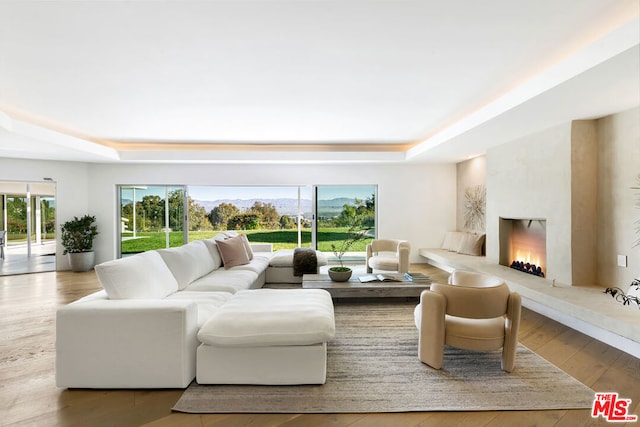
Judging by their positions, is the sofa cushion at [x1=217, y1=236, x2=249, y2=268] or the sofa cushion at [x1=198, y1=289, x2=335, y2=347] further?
the sofa cushion at [x1=217, y1=236, x2=249, y2=268]

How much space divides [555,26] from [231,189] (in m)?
6.60

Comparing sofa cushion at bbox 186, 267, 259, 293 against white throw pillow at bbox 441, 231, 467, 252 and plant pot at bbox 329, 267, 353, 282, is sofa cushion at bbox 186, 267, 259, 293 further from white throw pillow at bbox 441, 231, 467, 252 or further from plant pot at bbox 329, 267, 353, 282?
white throw pillow at bbox 441, 231, 467, 252

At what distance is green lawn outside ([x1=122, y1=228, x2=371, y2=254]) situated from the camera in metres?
7.44

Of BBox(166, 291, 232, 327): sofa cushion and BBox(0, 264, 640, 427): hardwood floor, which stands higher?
BBox(166, 291, 232, 327): sofa cushion

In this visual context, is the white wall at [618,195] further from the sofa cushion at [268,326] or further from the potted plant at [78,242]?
the potted plant at [78,242]

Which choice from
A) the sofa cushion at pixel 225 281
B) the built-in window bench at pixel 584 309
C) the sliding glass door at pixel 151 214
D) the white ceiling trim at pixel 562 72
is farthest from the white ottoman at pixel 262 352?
the sliding glass door at pixel 151 214

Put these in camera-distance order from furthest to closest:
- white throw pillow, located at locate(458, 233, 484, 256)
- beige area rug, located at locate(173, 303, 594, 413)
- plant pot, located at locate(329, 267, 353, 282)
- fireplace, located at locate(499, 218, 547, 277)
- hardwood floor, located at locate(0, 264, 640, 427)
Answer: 1. white throw pillow, located at locate(458, 233, 484, 256)
2. fireplace, located at locate(499, 218, 547, 277)
3. plant pot, located at locate(329, 267, 353, 282)
4. beige area rug, located at locate(173, 303, 594, 413)
5. hardwood floor, located at locate(0, 264, 640, 427)

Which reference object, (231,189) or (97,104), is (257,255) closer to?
(231,189)

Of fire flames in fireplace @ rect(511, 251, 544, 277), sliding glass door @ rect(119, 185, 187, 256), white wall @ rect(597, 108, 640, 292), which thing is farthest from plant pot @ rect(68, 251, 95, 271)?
white wall @ rect(597, 108, 640, 292)

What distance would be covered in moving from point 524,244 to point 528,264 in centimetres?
35

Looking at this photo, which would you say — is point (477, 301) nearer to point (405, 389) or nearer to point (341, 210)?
point (405, 389)

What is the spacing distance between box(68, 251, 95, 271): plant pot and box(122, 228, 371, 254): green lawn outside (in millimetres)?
747

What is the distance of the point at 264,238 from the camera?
807 cm

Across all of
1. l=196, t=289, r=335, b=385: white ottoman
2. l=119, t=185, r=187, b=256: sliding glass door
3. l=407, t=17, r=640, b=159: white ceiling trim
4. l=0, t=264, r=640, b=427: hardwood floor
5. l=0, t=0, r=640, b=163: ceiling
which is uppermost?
l=0, t=0, r=640, b=163: ceiling
